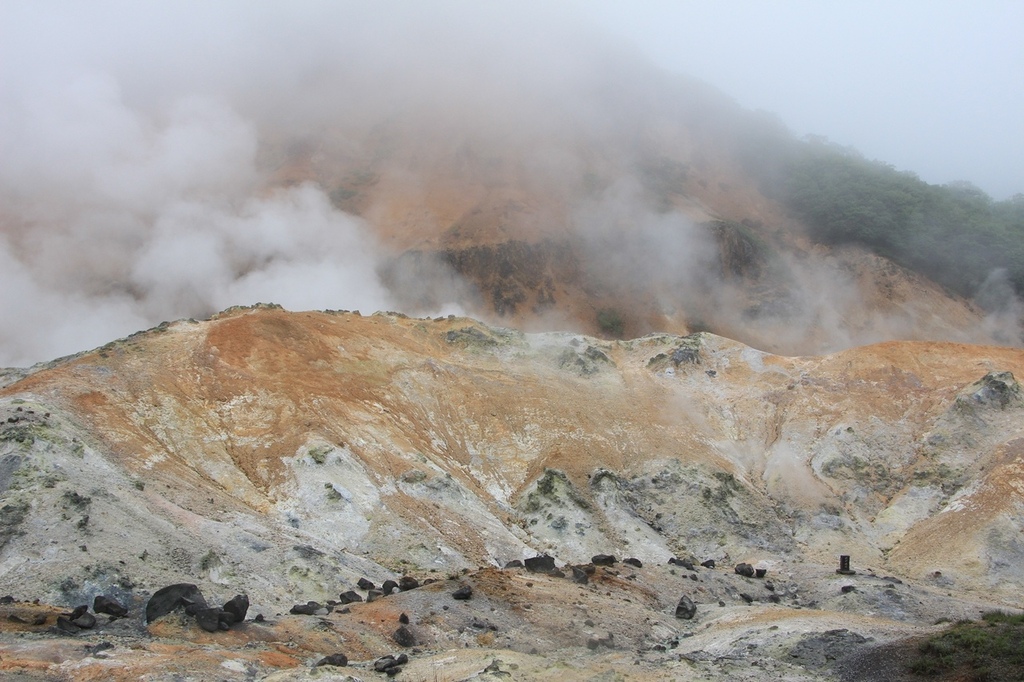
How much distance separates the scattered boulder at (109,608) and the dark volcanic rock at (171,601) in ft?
2.37

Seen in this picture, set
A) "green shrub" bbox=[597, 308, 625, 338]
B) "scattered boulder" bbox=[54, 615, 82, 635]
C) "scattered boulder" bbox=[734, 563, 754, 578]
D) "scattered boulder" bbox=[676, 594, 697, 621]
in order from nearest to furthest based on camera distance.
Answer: "scattered boulder" bbox=[54, 615, 82, 635], "scattered boulder" bbox=[676, 594, 697, 621], "scattered boulder" bbox=[734, 563, 754, 578], "green shrub" bbox=[597, 308, 625, 338]

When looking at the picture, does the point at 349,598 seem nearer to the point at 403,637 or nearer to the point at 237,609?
the point at 403,637

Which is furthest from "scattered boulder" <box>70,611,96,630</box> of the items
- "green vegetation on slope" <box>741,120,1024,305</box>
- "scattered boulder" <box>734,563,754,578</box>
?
"green vegetation on slope" <box>741,120,1024,305</box>

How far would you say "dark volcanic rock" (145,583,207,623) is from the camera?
22703mm

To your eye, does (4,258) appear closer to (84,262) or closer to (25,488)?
(84,262)

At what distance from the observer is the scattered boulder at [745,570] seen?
36.8m

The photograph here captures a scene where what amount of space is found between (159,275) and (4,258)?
645 inches

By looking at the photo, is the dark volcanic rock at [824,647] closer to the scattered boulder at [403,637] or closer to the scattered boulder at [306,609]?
the scattered boulder at [403,637]

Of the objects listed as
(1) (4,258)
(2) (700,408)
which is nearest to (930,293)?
(2) (700,408)

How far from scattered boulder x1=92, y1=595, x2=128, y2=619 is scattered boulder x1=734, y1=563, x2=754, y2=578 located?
83.7 feet

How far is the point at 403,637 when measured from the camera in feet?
80.1

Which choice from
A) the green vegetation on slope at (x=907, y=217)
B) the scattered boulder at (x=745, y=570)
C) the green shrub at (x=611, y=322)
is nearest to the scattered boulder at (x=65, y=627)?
the scattered boulder at (x=745, y=570)

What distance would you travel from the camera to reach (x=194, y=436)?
130ft

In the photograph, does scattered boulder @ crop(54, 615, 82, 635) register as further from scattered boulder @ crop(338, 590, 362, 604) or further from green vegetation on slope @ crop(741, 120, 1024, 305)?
green vegetation on slope @ crop(741, 120, 1024, 305)
